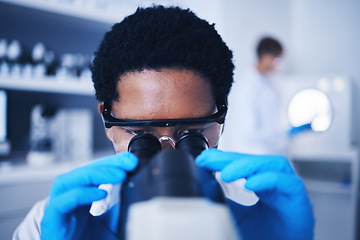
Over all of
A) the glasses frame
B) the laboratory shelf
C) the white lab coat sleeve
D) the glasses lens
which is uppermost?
the laboratory shelf

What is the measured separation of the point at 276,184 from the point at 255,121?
1.50 meters

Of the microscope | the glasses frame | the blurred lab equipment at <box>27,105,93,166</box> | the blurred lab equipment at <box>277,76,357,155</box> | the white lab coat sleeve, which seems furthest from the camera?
the blurred lab equipment at <box>277,76,357,155</box>

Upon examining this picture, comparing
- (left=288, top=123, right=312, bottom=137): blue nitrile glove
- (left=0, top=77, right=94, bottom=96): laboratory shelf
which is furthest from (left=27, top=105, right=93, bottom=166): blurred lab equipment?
(left=288, top=123, right=312, bottom=137): blue nitrile glove

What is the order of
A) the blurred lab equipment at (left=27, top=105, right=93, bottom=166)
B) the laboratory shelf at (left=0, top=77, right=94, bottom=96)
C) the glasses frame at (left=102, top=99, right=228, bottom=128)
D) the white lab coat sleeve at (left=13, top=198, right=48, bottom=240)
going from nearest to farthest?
the glasses frame at (left=102, top=99, right=228, bottom=128) → the white lab coat sleeve at (left=13, top=198, right=48, bottom=240) → the laboratory shelf at (left=0, top=77, right=94, bottom=96) → the blurred lab equipment at (left=27, top=105, right=93, bottom=166)

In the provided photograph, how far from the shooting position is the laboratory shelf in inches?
56.6

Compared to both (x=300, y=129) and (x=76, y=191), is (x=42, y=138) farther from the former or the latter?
(x=300, y=129)

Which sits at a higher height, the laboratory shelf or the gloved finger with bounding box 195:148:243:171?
the laboratory shelf

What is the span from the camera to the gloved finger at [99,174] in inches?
16.7

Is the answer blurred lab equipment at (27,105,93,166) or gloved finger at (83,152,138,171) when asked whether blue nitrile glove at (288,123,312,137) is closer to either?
blurred lab equipment at (27,105,93,166)

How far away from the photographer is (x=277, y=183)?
0.47m

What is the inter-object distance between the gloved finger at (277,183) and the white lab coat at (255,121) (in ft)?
4.69

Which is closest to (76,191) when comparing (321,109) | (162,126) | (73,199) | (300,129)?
(73,199)

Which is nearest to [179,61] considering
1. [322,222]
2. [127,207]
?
[127,207]

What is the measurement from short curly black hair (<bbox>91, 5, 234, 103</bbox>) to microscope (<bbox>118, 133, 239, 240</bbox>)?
0.33 m
